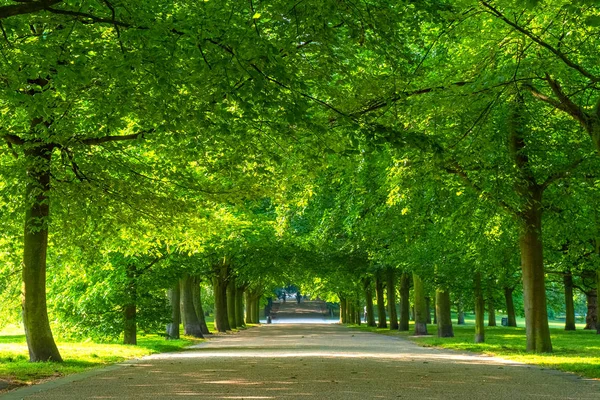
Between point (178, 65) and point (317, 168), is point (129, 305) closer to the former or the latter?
point (317, 168)

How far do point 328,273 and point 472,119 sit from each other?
28.1m

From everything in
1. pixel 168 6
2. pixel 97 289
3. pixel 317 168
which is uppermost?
pixel 168 6

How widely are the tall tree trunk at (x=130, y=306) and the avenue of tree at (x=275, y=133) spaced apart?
2.0 inches

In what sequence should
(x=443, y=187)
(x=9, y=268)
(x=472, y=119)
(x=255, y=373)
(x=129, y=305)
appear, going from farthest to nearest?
(x=129, y=305), (x=9, y=268), (x=443, y=187), (x=472, y=119), (x=255, y=373)

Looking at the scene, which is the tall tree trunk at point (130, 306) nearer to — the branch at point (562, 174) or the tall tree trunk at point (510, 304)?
the branch at point (562, 174)

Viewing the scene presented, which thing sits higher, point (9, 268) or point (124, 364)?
point (9, 268)

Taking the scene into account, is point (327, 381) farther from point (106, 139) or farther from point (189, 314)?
point (189, 314)

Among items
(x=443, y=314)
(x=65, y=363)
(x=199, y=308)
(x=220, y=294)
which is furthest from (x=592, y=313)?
(x=65, y=363)

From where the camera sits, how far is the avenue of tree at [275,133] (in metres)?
9.83

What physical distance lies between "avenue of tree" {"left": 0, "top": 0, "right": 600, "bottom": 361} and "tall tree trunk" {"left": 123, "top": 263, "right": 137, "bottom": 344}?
0.17 feet

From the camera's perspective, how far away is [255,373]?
44.8 ft

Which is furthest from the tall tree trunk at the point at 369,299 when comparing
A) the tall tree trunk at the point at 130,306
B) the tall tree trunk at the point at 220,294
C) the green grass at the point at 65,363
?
the green grass at the point at 65,363

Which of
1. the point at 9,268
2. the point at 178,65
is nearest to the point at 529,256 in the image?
the point at 178,65

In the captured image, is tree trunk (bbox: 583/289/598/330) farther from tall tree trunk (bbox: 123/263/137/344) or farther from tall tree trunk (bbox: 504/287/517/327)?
tall tree trunk (bbox: 123/263/137/344)
